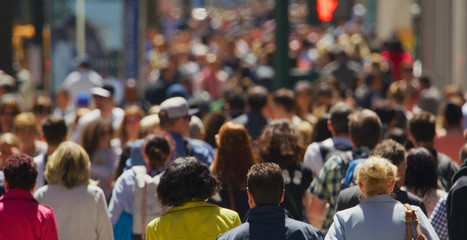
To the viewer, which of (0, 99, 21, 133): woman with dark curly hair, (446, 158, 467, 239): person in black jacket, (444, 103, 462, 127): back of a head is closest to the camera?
(446, 158, 467, 239): person in black jacket

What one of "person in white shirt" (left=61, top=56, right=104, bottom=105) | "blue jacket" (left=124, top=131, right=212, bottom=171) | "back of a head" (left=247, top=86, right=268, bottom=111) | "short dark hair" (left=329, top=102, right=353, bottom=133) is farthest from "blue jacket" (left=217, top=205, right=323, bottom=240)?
"person in white shirt" (left=61, top=56, right=104, bottom=105)

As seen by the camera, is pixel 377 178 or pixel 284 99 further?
pixel 284 99

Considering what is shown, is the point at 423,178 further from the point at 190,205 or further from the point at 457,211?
the point at 190,205

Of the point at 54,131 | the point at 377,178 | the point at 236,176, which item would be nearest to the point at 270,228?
the point at 377,178

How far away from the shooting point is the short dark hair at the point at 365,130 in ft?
24.4

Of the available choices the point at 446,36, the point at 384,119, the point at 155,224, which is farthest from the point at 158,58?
the point at 155,224

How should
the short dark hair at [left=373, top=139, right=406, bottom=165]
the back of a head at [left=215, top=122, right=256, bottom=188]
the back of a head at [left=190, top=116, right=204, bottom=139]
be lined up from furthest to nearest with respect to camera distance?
the back of a head at [left=190, top=116, right=204, bottom=139], the back of a head at [left=215, top=122, right=256, bottom=188], the short dark hair at [left=373, top=139, right=406, bottom=165]

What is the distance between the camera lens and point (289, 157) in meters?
7.40

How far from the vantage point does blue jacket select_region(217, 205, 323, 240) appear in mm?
5066

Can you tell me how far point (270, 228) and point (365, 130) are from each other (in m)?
2.55

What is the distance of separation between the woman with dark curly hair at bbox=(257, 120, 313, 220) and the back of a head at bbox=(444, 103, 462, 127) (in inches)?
92.1

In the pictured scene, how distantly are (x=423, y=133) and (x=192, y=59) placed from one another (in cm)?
1743

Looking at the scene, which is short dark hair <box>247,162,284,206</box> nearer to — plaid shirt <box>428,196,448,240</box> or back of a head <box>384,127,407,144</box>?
plaid shirt <box>428,196,448,240</box>

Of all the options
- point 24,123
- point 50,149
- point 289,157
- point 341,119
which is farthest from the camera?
point 24,123
